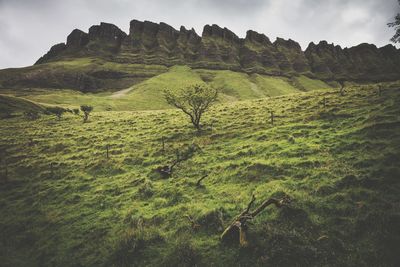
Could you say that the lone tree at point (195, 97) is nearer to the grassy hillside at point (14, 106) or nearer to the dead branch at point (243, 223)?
the dead branch at point (243, 223)

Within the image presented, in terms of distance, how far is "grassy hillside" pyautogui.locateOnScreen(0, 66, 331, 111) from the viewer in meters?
108

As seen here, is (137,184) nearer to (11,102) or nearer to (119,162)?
(119,162)

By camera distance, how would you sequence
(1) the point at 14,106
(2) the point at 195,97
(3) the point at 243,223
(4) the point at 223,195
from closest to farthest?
(3) the point at 243,223
(4) the point at 223,195
(2) the point at 195,97
(1) the point at 14,106

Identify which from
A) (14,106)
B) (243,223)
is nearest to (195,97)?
(243,223)

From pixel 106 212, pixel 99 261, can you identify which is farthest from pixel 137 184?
pixel 99 261

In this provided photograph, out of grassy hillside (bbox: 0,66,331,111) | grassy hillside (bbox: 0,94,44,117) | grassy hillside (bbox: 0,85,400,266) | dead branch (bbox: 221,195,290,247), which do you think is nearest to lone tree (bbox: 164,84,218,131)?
grassy hillside (bbox: 0,85,400,266)

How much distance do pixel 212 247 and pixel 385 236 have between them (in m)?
7.80

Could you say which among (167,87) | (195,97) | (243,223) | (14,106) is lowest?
(243,223)

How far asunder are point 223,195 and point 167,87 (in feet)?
295

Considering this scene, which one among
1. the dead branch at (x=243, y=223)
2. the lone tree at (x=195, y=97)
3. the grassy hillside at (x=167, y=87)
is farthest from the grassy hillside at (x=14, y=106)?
the dead branch at (x=243, y=223)

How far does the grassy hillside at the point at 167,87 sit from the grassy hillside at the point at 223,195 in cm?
6854

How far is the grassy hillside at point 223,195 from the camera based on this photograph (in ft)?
42.8

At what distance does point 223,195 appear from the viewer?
1895 centimetres

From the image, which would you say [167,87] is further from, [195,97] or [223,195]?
[223,195]
